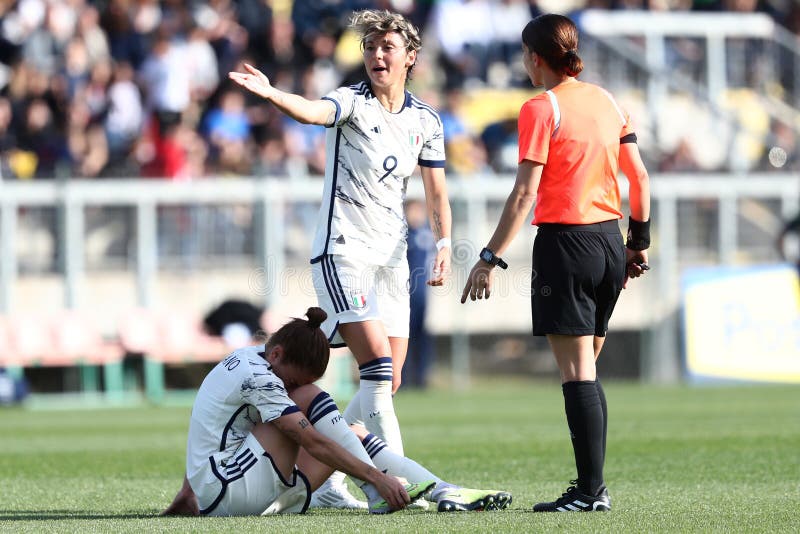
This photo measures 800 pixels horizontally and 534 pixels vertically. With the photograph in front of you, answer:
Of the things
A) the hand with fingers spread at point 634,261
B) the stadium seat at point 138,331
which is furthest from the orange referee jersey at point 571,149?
the stadium seat at point 138,331

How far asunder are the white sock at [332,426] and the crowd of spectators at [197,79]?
12408 millimetres

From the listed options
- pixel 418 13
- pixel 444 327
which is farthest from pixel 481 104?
pixel 444 327

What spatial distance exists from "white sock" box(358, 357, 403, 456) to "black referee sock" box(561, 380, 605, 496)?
1007 mm

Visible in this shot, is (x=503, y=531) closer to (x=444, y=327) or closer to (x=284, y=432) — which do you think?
(x=284, y=432)

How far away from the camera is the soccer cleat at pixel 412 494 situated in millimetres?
6098

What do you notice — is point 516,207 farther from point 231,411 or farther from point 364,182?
point 231,411

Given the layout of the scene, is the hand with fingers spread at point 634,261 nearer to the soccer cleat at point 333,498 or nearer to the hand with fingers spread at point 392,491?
the hand with fingers spread at point 392,491

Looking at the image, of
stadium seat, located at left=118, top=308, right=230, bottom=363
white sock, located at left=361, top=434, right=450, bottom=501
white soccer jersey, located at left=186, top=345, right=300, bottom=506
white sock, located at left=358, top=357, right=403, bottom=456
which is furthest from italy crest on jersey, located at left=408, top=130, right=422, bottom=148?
stadium seat, located at left=118, top=308, right=230, bottom=363

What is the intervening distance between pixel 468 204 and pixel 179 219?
3.87 meters

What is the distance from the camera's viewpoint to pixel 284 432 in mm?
5980

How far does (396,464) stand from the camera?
6.37m

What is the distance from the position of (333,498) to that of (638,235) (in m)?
1.94

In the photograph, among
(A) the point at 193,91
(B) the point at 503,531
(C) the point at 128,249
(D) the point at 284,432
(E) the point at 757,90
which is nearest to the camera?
(B) the point at 503,531

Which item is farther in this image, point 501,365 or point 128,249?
point 501,365
